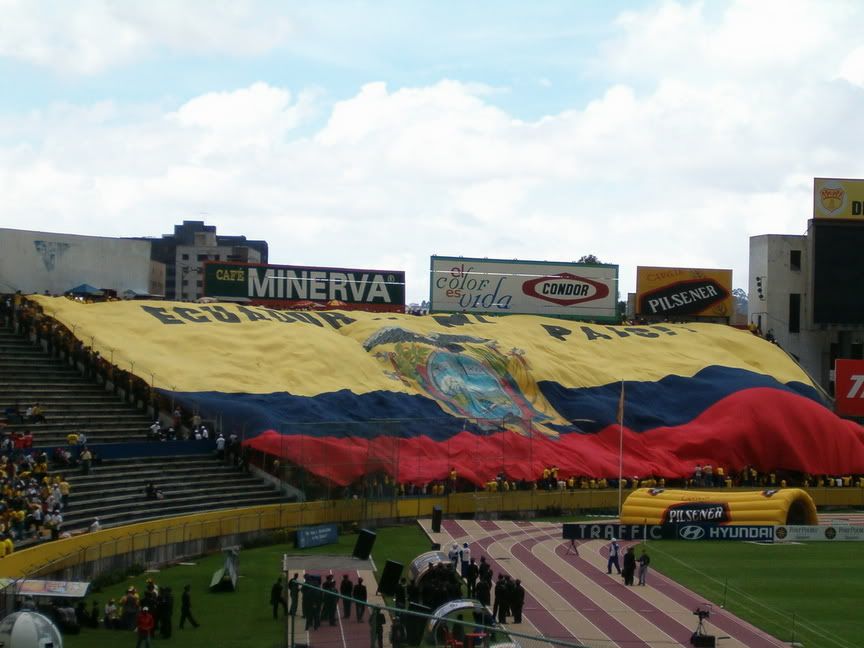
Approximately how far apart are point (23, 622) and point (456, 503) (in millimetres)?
33458

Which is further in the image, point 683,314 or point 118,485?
point 683,314

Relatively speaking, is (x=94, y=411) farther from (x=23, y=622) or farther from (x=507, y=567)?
(x=23, y=622)

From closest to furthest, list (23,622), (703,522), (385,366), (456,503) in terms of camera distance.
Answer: (23,622) → (703,522) → (456,503) → (385,366)

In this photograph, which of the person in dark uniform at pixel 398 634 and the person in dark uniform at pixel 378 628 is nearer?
the person in dark uniform at pixel 398 634

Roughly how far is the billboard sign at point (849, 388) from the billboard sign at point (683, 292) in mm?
13205

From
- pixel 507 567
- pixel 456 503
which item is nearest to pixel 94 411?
pixel 456 503

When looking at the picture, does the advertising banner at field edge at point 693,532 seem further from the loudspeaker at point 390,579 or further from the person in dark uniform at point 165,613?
the person in dark uniform at point 165,613

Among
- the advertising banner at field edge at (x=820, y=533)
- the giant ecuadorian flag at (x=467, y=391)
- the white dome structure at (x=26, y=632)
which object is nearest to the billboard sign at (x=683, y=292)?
the giant ecuadorian flag at (x=467, y=391)

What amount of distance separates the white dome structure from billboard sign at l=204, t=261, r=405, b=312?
5112 cm

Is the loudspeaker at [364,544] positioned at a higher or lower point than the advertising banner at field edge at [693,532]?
higher

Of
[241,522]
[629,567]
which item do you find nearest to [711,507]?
[629,567]

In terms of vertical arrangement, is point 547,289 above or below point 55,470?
above

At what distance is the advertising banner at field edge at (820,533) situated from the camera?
50562mm

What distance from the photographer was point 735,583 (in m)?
40.5
